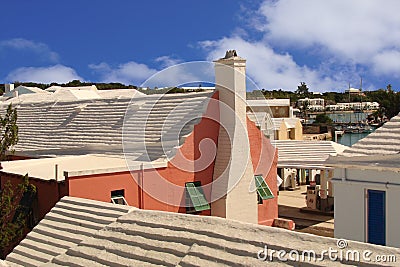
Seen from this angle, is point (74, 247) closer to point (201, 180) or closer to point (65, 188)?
point (65, 188)

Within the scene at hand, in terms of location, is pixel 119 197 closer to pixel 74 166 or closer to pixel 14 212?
pixel 74 166

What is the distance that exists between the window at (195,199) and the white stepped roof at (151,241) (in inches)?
181

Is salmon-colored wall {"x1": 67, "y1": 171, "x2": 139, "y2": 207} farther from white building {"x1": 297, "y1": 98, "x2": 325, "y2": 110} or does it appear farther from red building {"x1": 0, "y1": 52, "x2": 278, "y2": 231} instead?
white building {"x1": 297, "y1": 98, "x2": 325, "y2": 110}

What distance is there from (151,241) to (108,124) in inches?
503

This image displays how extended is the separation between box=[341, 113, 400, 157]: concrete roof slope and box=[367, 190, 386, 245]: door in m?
1.00

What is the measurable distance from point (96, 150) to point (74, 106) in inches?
241

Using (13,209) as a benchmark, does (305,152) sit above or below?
above

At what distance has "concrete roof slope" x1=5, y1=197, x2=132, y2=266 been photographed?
10509 millimetres

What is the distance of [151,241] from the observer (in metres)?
8.81

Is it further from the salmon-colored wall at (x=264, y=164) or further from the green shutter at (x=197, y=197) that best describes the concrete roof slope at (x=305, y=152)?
the green shutter at (x=197, y=197)

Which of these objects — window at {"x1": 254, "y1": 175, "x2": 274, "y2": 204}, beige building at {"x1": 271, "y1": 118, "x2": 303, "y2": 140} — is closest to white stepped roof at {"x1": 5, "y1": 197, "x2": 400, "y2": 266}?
window at {"x1": 254, "y1": 175, "x2": 274, "y2": 204}

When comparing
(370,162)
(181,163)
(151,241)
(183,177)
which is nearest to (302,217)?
(183,177)

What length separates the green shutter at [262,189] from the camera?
17828 millimetres

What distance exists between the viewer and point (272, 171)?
18734mm
